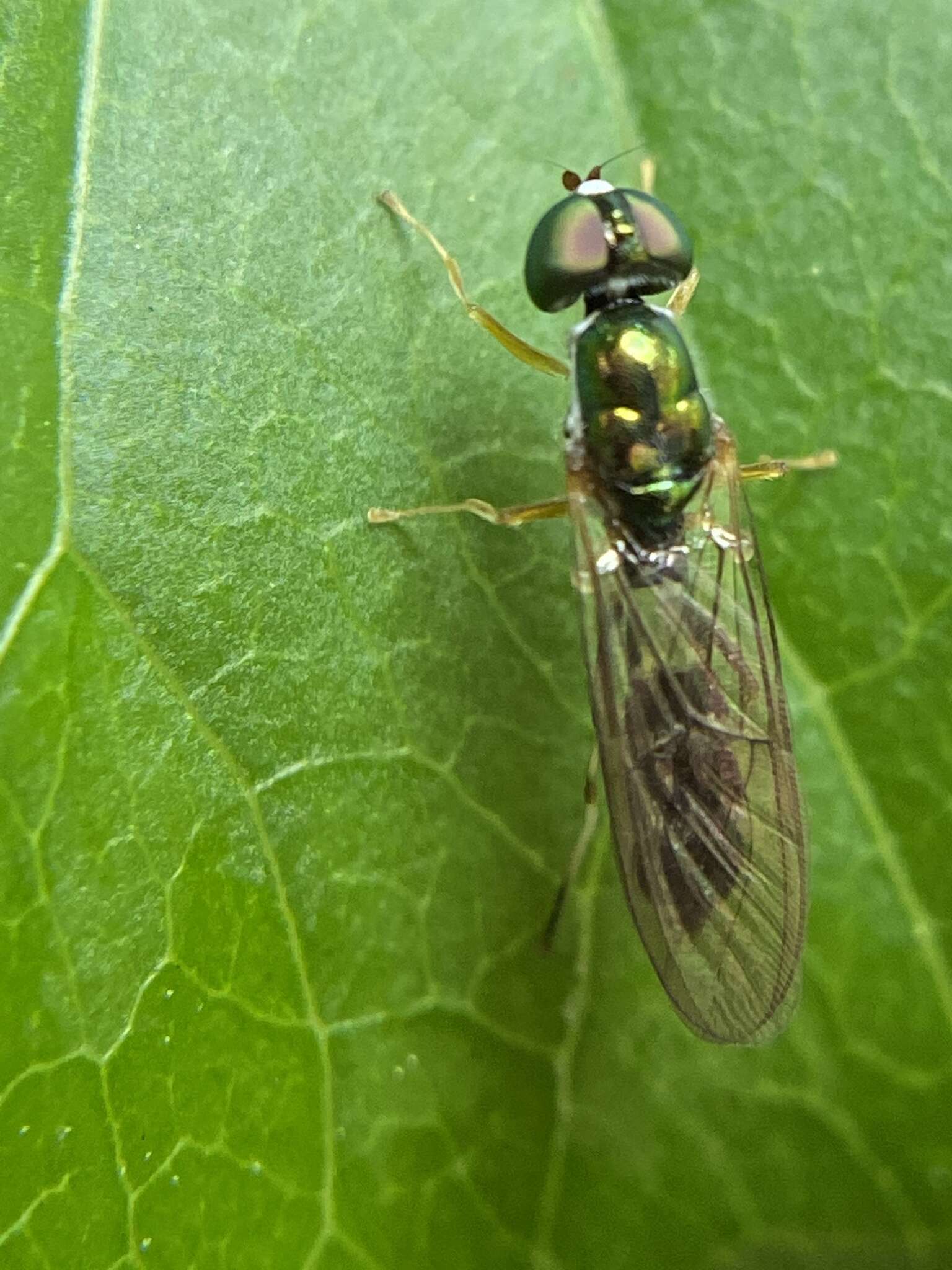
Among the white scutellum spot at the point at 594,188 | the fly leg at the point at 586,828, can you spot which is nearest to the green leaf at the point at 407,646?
the fly leg at the point at 586,828

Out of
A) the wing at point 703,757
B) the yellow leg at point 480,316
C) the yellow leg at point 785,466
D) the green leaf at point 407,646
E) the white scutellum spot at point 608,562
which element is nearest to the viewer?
the green leaf at point 407,646

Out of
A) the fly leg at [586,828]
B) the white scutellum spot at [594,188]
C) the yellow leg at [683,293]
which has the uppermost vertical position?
the white scutellum spot at [594,188]

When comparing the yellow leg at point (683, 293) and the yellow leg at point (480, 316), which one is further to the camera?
the yellow leg at point (683, 293)

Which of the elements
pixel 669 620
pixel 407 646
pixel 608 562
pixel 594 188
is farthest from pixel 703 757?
pixel 594 188

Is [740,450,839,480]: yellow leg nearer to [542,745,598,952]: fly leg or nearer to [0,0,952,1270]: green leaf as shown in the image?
[0,0,952,1270]: green leaf

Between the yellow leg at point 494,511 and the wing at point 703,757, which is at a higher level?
the yellow leg at point 494,511

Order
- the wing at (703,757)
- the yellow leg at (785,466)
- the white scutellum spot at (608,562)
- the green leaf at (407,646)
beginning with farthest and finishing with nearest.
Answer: the yellow leg at (785,466)
the white scutellum spot at (608,562)
the wing at (703,757)
the green leaf at (407,646)

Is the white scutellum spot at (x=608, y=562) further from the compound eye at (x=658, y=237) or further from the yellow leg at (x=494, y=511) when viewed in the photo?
the compound eye at (x=658, y=237)

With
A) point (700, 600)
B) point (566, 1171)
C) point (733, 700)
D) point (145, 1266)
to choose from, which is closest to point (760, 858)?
point (733, 700)
